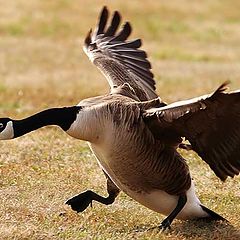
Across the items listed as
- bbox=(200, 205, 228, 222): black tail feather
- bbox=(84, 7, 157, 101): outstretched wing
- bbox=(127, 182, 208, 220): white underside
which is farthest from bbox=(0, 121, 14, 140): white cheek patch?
bbox=(200, 205, 228, 222): black tail feather

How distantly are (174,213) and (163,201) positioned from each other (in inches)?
7.4

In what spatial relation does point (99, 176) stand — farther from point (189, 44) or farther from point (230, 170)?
point (189, 44)

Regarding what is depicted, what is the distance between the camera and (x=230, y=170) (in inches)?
331

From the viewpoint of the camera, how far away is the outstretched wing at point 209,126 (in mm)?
7887

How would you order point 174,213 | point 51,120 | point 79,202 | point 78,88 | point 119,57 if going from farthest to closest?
1. point 78,88
2. point 119,57
3. point 79,202
4. point 174,213
5. point 51,120

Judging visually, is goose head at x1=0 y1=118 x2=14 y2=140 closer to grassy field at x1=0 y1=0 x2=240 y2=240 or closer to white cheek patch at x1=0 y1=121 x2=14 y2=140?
white cheek patch at x1=0 y1=121 x2=14 y2=140

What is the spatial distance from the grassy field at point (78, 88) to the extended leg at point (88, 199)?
0.16 meters

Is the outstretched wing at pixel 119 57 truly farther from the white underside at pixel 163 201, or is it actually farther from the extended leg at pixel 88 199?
the white underside at pixel 163 201

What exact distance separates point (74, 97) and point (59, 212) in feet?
27.0

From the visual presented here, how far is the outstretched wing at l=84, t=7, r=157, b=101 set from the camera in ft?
33.3

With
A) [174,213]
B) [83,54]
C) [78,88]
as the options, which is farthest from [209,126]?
[83,54]

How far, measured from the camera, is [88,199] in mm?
9258

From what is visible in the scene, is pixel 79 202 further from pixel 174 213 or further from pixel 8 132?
pixel 8 132

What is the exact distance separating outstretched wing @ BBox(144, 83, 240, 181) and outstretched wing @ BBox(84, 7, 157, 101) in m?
1.54
